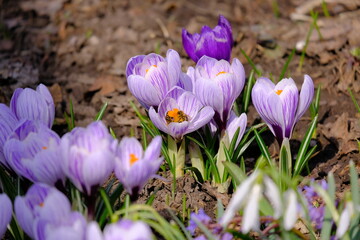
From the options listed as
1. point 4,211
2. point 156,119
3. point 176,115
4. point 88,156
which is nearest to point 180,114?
point 176,115

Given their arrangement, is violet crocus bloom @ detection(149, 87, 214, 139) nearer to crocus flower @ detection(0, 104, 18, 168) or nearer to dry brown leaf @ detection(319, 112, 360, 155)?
crocus flower @ detection(0, 104, 18, 168)

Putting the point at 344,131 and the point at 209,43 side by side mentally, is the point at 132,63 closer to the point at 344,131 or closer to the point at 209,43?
the point at 209,43

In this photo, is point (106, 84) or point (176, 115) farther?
point (106, 84)

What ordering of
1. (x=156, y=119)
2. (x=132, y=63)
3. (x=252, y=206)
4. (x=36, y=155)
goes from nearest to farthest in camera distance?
(x=252, y=206)
(x=36, y=155)
(x=156, y=119)
(x=132, y=63)

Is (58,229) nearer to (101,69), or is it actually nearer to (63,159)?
(63,159)

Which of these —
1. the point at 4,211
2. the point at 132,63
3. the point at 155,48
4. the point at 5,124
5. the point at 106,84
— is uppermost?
the point at 132,63

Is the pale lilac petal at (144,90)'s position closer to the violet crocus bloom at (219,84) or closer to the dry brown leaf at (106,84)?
the violet crocus bloom at (219,84)

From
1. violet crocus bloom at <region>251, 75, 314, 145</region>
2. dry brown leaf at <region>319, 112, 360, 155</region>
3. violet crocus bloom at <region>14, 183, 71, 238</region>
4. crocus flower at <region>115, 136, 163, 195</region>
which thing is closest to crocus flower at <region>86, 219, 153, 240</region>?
violet crocus bloom at <region>14, 183, 71, 238</region>

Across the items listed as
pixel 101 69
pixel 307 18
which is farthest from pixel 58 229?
pixel 307 18
